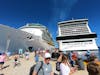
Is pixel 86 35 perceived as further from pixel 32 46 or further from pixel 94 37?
pixel 32 46

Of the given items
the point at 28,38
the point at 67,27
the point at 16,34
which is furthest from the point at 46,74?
the point at 67,27

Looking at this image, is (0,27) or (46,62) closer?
(46,62)

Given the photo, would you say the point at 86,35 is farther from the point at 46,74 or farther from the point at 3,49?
the point at 46,74

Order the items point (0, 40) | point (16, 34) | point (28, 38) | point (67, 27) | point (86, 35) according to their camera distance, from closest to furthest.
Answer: point (0, 40)
point (16, 34)
point (28, 38)
point (86, 35)
point (67, 27)

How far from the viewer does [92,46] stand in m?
46.3

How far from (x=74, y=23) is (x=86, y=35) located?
11.4 meters

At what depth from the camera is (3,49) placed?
2905cm

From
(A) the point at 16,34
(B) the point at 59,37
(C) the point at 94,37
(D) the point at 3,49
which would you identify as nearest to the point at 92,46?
(C) the point at 94,37

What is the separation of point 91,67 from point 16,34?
1171 inches

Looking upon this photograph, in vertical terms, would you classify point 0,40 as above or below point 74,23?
below

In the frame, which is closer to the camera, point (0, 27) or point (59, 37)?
point (0, 27)

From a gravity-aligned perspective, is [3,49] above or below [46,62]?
above

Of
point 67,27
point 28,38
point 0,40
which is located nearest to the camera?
point 0,40

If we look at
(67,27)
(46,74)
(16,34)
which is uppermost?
(67,27)
